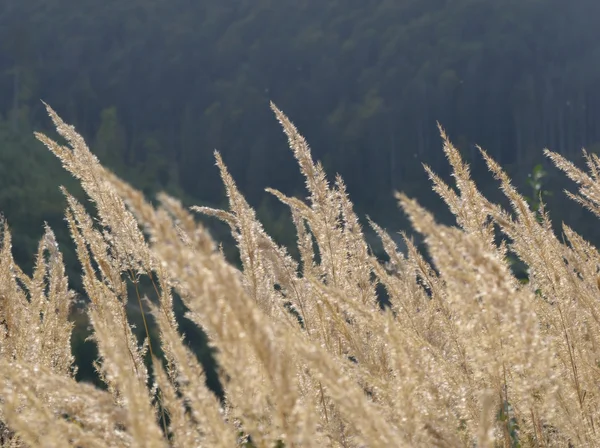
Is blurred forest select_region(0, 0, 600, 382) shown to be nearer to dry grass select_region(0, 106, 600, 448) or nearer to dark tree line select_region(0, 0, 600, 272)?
dark tree line select_region(0, 0, 600, 272)

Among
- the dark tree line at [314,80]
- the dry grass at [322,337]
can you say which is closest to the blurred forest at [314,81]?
the dark tree line at [314,80]

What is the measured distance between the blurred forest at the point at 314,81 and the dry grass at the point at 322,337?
26811 millimetres

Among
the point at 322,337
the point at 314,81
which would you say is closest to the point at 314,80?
the point at 314,81

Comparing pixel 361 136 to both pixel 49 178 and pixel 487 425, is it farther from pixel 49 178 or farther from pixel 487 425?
pixel 487 425

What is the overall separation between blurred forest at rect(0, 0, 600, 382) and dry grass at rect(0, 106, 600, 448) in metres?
26.8

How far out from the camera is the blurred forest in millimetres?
30953

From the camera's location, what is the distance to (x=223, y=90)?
33875mm

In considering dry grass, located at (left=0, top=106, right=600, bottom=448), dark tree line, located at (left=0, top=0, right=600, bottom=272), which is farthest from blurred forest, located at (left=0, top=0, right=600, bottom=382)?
dry grass, located at (left=0, top=106, right=600, bottom=448)

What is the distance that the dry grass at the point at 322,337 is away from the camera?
0.79 metres

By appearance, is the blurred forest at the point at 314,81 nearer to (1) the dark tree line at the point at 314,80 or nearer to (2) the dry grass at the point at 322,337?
(1) the dark tree line at the point at 314,80

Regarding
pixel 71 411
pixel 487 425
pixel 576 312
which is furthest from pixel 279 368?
pixel 576 312

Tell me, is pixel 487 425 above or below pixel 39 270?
below

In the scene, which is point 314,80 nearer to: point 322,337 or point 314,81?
point 314,81

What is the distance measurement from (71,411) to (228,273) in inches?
21.4
